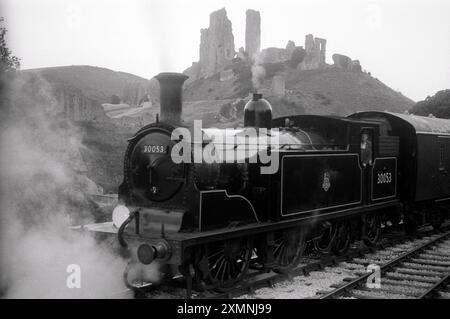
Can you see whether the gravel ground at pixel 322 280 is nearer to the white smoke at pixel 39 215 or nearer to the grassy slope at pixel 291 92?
the white smoke at pixel 39 215

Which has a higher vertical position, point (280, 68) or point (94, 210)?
point (280, 68)

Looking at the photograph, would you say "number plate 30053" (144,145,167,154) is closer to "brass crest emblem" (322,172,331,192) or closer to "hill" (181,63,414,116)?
"brass crest emblem" (322,172,331,192)

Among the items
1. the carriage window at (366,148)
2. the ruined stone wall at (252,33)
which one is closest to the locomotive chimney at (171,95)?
the carriage window at (366,148)

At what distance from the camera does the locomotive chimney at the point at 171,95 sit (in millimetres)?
6102

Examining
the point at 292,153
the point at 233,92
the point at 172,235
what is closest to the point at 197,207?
the point at 172,235

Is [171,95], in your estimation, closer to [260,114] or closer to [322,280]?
[260,114]

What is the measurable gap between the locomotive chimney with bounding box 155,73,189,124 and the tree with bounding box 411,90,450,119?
142ft

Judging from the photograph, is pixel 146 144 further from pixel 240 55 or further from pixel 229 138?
pixel 240 55

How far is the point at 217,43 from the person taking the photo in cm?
10394

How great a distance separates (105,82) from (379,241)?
109618mm

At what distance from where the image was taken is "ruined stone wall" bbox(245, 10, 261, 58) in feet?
334

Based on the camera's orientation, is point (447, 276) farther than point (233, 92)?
No

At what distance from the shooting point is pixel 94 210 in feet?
44.9

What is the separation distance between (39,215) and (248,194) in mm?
5578
